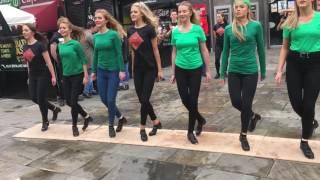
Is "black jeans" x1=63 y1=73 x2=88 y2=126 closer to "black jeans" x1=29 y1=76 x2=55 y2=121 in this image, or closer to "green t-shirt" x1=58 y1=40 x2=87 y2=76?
"green t-shirt" x1=58 y1=40 x2=87 y2=76

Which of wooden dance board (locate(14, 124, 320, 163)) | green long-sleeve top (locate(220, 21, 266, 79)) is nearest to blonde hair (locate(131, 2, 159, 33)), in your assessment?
green long-sleeve top (locate(220, 21, 266, 79))

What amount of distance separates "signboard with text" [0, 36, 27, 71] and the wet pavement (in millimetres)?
1998

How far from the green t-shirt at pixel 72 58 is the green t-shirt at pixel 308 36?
3.07 m

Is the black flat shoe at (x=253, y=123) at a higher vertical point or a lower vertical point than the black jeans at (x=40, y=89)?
lower

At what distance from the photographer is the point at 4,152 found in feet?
19.5

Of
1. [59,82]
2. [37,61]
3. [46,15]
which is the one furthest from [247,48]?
[46,15]

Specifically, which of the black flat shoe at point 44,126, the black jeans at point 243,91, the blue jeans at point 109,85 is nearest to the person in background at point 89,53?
the black flat shoe at point 44,126

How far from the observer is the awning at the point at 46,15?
10375 millimetres

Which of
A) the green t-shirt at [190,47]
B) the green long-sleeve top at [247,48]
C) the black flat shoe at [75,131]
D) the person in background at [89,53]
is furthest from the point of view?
the person in background at [89,53]

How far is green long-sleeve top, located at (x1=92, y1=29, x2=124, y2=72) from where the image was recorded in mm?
5828

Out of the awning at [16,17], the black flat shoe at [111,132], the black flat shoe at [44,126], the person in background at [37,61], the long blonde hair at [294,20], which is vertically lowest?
the black flat shoe at [44,126]

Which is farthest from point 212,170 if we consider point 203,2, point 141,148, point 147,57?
point 203,2

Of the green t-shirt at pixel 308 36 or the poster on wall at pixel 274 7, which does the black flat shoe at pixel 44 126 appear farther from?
the poster on wall at pixel 274 7

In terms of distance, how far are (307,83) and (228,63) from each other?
1060mm
